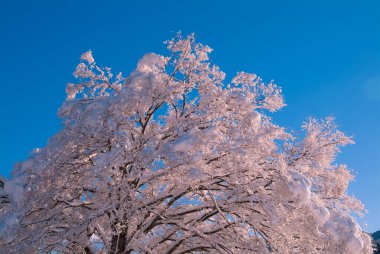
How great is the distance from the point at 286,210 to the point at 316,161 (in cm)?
267

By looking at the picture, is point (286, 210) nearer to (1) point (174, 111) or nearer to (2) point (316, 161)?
(2) point (316, 161)

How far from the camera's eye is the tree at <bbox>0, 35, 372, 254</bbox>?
9.97 meters

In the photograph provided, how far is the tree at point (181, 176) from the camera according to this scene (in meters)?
9.97

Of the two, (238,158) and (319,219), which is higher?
(238,158)

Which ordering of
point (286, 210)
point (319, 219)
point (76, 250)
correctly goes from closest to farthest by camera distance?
point (319, 219), point (286, 210), point (76, 250)

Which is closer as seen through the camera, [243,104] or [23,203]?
[23,203]

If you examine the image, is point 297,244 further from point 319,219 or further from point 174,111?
point 174,111

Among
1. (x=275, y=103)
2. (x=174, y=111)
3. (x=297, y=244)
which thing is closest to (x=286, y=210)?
(x=297, y=244)

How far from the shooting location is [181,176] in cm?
1056

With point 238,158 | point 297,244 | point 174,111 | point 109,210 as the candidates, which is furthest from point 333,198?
point 109,210

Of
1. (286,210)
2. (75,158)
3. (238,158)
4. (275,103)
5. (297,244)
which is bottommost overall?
(297,244)

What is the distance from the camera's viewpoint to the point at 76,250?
1098 centimetres

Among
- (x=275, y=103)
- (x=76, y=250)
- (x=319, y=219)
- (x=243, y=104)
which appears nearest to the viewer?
(x=319, y=219)

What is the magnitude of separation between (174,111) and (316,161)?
4.63 metres
